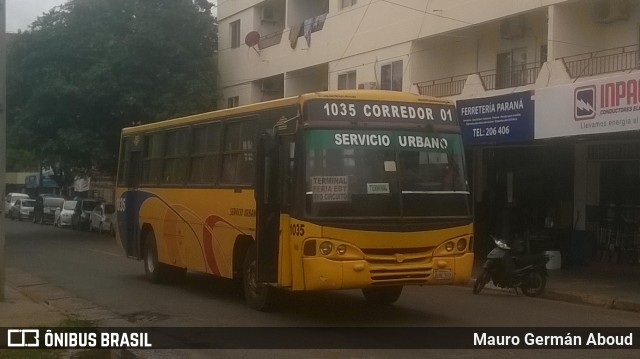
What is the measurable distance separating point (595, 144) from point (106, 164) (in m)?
23.2

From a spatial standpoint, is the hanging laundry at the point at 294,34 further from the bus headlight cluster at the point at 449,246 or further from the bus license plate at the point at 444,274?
the bus license plate at the point at 444,274

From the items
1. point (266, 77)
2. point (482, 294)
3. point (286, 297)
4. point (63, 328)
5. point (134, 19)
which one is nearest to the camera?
point (63, 328)

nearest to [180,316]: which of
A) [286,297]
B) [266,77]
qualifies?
[286,297]

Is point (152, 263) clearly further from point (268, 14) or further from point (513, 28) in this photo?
point (268, 14)

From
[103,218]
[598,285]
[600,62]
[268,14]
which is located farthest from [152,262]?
[103,218]

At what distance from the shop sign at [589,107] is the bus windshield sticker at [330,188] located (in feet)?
22.5

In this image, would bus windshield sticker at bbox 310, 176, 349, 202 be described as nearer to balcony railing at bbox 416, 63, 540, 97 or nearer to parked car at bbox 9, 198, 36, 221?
balcony railing at bbox 416, 63, 540, 97

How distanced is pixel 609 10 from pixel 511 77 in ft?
11.4

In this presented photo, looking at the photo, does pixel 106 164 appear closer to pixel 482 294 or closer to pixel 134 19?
pixel 134 19

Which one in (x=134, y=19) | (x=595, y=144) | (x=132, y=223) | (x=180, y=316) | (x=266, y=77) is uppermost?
(x=134, y=19)

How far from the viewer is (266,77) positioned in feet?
109

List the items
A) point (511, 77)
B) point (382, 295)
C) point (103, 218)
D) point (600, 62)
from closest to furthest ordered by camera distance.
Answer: point (382, 295) → point (600, 62) → point (511, 77) → point (103, 218)

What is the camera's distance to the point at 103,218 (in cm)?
3925

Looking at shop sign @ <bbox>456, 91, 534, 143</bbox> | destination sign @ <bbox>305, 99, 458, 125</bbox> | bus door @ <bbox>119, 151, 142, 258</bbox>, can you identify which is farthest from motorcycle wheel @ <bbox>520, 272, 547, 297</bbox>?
bus door @ <bbox>119, 151, 142, 258</bbox>
